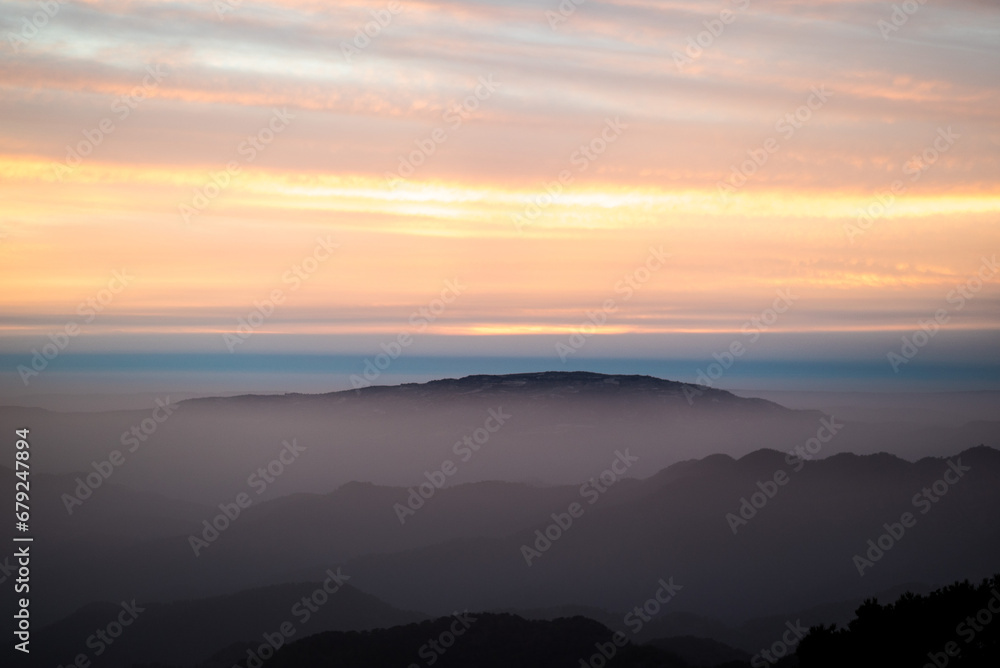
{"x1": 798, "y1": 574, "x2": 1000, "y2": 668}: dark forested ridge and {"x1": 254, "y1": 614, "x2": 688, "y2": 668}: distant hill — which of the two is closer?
{"x1": 798, "y1": 574, "x2": 1000, "y2": 668}: dark forested ridge

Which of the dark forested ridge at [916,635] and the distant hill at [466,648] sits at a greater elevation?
the dark forested ridge at [916,635]

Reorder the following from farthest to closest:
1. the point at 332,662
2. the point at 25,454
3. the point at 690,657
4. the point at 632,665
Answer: the point at 690,657 → the point at 332,662 → the point at 632,665 → the point at 25,454

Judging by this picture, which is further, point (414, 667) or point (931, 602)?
point (414, 667)

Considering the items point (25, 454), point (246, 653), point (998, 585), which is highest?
point (25, 454)

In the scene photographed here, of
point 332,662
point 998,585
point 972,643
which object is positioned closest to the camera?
point 972,643

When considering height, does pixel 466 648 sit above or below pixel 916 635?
below

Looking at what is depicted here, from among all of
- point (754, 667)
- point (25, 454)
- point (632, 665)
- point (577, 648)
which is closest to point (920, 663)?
point (754, 667)

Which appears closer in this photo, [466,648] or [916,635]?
[916,635]

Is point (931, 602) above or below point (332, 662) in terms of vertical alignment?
above

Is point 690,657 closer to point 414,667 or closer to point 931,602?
point 414,667

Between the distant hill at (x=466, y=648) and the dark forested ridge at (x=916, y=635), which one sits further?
the distant hill at (x=466, y=648)

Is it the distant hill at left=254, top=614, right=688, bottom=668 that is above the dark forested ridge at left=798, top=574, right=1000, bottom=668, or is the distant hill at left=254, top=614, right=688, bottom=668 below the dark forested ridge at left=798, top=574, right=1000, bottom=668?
below
